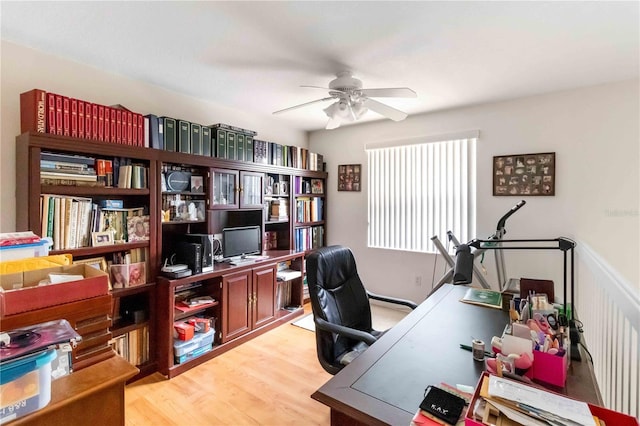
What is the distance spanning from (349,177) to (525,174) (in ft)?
6.52

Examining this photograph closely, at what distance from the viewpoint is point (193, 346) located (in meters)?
2.52

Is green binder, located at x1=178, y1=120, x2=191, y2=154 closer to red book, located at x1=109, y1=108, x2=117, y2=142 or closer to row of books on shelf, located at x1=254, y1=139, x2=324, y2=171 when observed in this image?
red book, located at x1=109, y1=108, x2=117, y2=142

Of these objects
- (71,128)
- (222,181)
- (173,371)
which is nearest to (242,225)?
(222,181)

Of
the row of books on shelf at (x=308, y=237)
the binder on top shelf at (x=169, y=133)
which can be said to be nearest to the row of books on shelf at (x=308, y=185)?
the row of books on shelf at (x=308, y=237)

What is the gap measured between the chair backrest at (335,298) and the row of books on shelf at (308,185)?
6.18ft

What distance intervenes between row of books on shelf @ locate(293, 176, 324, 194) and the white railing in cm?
286

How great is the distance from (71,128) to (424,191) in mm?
3300

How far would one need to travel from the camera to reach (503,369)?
3.46 ft

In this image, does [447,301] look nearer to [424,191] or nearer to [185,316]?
[424,191]

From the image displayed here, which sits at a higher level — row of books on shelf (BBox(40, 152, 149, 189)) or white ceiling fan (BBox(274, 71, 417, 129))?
white ceiling fan (BBox(274, 71, 417, 129))

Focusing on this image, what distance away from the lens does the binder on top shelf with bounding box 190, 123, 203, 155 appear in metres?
2.68

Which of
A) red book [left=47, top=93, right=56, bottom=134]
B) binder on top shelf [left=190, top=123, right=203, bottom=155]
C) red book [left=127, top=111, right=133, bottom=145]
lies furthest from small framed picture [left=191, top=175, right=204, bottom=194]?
red book [left=47, top=93, right=56, bottom=134]

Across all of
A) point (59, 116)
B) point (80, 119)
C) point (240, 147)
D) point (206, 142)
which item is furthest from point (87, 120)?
point (240, 147)

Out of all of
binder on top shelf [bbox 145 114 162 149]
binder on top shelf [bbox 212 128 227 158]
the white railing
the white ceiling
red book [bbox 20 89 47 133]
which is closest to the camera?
the white railing
